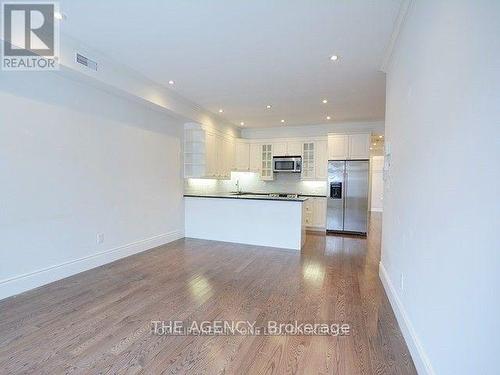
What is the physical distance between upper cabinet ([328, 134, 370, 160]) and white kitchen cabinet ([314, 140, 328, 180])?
0.28 meters

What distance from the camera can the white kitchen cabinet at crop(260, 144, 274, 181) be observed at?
7293 mm

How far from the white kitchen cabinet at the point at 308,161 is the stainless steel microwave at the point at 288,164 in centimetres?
14

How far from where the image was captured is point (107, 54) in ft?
10.7

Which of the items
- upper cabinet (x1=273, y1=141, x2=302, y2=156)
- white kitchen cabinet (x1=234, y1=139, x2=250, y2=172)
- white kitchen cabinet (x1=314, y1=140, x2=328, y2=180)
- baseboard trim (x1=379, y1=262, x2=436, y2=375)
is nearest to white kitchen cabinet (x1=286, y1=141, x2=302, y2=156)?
upper cabinet (x1=273, y1=141, x2=302, y2=156)

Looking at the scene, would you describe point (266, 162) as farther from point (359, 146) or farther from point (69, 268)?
point (69, 268)

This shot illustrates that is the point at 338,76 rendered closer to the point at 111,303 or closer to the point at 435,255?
the point at 435,255

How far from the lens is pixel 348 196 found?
20.8 ft

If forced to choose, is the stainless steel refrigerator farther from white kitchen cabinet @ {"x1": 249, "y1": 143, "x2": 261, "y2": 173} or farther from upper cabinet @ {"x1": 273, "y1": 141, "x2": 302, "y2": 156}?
white kitchen cabinet @ {"x1": 249, "y1": 143, "x2": 261, "y2": 173}

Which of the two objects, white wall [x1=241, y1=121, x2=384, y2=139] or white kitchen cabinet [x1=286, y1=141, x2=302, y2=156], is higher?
white wall [x1=241, y1=121, x2=384, y2=139]

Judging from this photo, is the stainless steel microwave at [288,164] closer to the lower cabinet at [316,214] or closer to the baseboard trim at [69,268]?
the lower cabinet at [316,214]

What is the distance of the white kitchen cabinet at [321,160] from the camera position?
6805 millimetres

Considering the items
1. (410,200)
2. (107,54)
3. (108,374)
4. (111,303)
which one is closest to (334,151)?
(410,200)

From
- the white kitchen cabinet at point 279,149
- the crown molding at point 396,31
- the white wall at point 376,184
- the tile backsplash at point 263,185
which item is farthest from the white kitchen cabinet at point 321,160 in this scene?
the white wall at point 376,184

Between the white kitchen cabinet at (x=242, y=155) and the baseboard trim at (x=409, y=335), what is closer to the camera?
the baseboard trim at (x=409, y=335)
